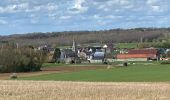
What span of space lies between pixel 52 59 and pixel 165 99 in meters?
139

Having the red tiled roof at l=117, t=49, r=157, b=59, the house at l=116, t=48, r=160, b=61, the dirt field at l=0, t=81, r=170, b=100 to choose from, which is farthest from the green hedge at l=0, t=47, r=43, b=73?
the dirt field at l=0, t=81, r=170, b=100

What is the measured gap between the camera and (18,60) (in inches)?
4375

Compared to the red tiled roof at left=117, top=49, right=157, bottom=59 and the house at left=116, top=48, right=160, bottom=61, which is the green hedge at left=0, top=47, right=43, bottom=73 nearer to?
the house at left=116, top=48, right=160, bottom=61

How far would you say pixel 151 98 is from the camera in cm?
2458

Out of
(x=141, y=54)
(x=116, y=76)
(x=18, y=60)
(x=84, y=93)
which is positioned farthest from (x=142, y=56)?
(x=84, y=93)

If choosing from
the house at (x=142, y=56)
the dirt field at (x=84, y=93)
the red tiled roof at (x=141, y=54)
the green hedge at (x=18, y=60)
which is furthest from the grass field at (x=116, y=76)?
the red tiled roof at (x=141, y=54)

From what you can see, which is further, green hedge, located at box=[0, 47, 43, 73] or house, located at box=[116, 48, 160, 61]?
house, located at box=[116, 48, 160, 61]

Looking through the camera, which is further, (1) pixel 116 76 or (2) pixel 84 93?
(1) pixel 116 76

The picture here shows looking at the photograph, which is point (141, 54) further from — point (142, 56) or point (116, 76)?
point (116, 76)

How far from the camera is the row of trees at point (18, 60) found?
359 feet

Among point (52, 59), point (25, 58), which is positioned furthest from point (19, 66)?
point (52, 59)

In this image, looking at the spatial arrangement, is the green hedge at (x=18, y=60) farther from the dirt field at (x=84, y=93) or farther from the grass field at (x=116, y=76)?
the dirt field at (x=84, y=93)

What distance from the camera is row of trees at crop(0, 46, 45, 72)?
359 ft

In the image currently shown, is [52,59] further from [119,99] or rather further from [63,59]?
[119,99]
